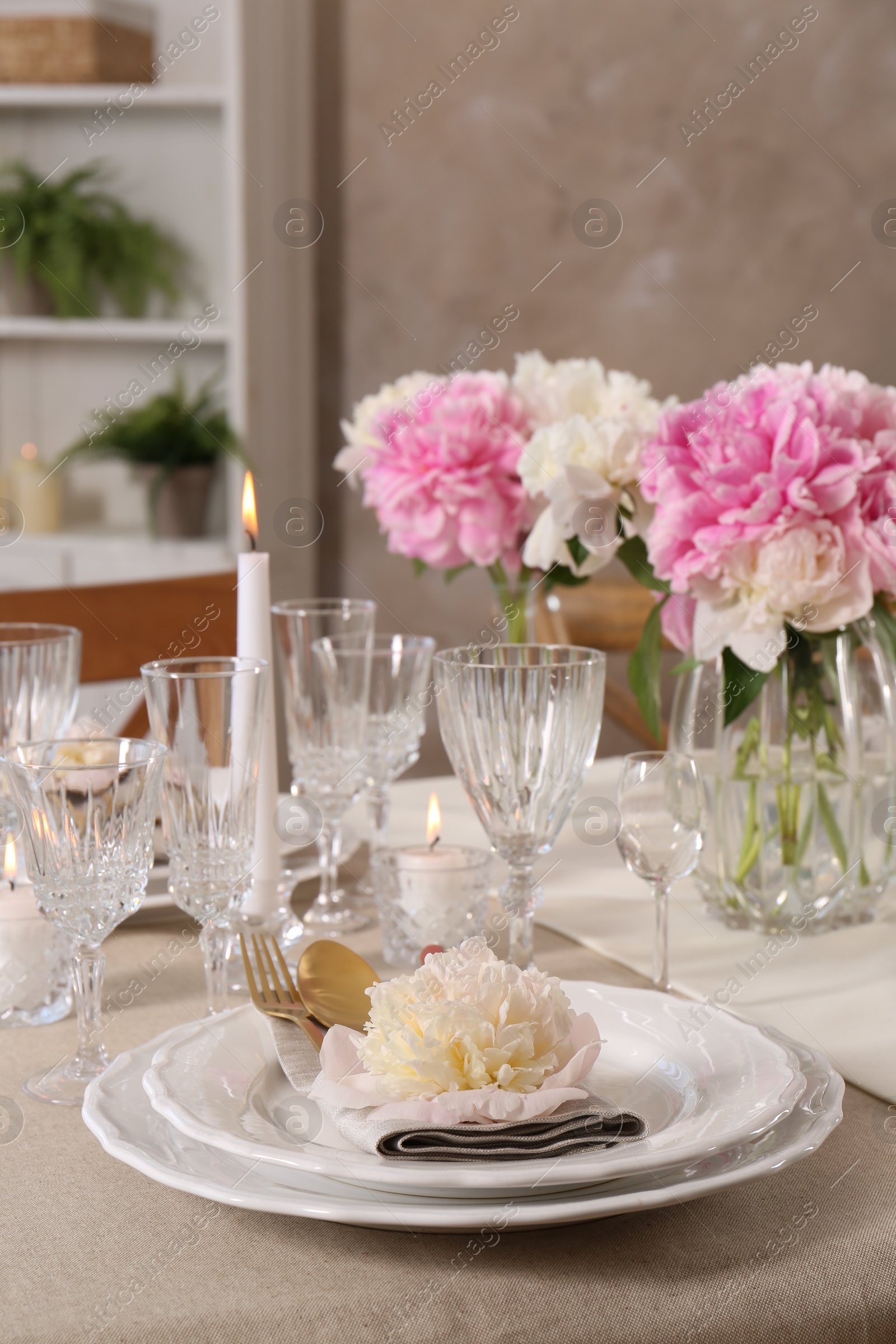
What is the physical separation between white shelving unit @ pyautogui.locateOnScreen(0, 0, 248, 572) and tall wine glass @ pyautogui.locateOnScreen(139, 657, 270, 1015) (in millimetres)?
2086

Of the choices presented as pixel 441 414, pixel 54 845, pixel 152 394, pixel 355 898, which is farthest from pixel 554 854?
pixel 152 394

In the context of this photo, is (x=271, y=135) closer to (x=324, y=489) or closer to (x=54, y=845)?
(x=324, y=489)

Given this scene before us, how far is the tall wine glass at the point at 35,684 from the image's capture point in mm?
933

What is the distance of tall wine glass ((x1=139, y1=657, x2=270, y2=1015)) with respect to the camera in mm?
719

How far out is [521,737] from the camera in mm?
752

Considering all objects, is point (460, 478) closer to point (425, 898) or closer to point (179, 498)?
point (425, 898)

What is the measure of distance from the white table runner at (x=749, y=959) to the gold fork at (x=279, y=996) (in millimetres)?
187

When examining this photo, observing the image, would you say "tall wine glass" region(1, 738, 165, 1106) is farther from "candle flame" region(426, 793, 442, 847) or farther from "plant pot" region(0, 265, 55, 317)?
"plant pot" region(0, 265, 55, 317)

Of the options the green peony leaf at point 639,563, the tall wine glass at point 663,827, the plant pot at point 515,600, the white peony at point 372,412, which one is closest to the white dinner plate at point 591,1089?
the tall wine glass at point 663,827

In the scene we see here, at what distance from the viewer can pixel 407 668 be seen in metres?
0.98

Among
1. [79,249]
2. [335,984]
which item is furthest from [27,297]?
[335,984]

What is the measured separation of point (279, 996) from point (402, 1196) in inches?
7.1

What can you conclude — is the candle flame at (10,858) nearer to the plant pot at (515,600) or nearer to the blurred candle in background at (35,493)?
the plant pot at (515,600)

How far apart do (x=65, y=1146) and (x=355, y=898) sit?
0.42m
